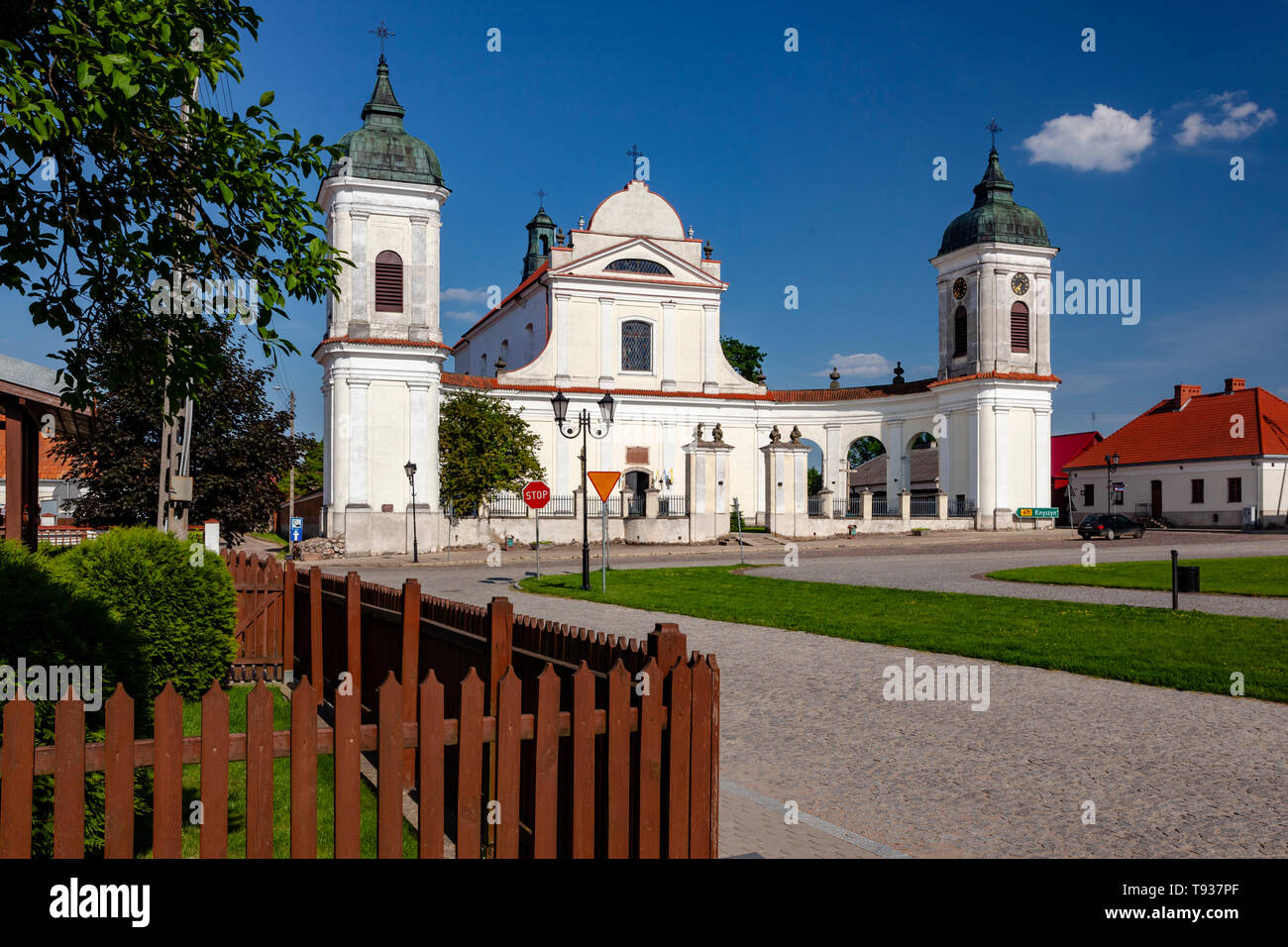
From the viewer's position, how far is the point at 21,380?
1154cm

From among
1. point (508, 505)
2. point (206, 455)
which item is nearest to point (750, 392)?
point (508, 505)

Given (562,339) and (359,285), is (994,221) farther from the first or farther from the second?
(359,285)

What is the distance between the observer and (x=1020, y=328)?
49.1 metres

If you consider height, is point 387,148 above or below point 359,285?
above

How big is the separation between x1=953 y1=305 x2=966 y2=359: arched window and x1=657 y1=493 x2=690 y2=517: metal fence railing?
16496 millimetres

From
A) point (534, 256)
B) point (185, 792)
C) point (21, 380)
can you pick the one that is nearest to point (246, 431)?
point (21, 380)

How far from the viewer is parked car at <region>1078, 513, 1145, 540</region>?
42406mm

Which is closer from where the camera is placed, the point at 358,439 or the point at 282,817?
the point at 282,817

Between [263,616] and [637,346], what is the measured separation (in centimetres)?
4098

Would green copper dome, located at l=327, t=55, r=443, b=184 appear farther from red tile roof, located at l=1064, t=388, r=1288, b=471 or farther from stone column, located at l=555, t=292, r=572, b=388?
red tile roof, located at l=1064, t=388, r=1288, b=471

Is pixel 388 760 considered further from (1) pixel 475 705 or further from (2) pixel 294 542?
(2) pixel 294 542

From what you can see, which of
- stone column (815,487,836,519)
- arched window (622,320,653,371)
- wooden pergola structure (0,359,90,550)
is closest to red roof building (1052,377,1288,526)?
stone column (815,487,836,519)

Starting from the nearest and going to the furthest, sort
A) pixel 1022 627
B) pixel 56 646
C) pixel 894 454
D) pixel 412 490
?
pixel 56 646 → pixel 1022 627 → pixel 412 490 → pixel 894 454

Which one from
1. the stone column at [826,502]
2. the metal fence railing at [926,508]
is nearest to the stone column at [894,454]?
the metal fence railing at [926,508]
